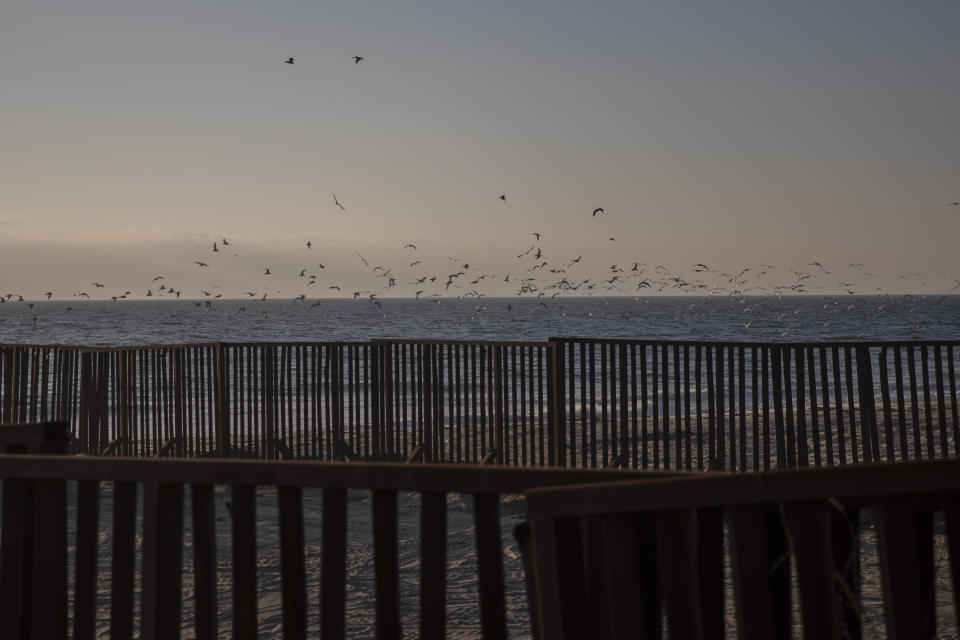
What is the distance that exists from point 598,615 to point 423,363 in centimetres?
1007

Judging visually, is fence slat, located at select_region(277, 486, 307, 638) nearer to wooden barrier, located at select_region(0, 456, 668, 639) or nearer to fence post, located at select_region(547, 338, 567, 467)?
wooden barrier, located at select_region(0, 456, 668, 639)

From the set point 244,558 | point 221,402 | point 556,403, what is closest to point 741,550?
point 244,558

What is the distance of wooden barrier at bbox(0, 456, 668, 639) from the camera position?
116 inches

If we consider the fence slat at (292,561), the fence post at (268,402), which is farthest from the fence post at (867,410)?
the fence slat at (292,561)

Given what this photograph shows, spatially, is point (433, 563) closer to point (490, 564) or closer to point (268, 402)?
point (490, 564)

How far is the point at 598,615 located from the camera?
107 inches

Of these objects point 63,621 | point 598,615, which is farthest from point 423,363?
point 598,615

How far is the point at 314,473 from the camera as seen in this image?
9.97ft

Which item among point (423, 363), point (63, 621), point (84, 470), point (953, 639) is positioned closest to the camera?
point (84, 470)

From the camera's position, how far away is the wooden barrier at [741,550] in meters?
2.51

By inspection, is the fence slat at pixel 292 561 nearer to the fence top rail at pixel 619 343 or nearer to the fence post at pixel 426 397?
the fence top rail at pixel 619 343

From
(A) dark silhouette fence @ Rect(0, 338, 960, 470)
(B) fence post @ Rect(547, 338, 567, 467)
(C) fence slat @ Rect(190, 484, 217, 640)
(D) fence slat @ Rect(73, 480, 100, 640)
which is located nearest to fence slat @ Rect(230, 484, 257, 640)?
(C) fence slat @ Rect(190, 484, 217, 640)

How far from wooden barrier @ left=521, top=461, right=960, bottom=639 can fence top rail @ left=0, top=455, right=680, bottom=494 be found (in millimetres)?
193

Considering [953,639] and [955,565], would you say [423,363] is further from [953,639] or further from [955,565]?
[955,565]
